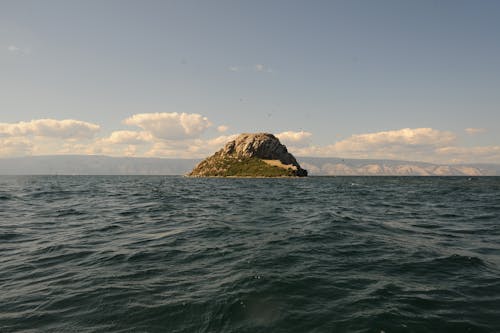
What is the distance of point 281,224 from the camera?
18625 millimetres

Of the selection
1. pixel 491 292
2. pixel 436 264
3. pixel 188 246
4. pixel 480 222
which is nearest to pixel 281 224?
pixel 188 246

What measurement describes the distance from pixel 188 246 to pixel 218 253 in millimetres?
1921

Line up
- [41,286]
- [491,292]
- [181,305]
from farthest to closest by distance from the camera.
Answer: [41,286] → [491,292] → [181,305]

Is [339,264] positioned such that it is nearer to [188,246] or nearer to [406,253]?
[406,253]

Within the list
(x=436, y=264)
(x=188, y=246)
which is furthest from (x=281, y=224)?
(x=436, y=264)

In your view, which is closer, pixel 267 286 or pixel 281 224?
pixel 267 286

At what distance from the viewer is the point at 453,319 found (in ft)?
21.2

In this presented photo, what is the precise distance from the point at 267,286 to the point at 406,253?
7.20 meters

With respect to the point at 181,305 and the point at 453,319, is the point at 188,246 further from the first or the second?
the point at 453,319

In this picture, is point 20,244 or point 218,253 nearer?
point 218,253

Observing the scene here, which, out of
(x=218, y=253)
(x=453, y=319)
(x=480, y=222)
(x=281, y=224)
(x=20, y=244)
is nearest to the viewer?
(x=453, y=319)

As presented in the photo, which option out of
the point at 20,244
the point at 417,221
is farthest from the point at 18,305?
the point at 417,221

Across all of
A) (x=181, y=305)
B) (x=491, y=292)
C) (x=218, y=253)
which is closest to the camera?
(x=181, y=305)

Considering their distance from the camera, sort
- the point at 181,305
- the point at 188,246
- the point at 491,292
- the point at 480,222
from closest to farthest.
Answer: the point at 181,305 → the point at 491,292 → the point at 188,246 → the point at 480,222
